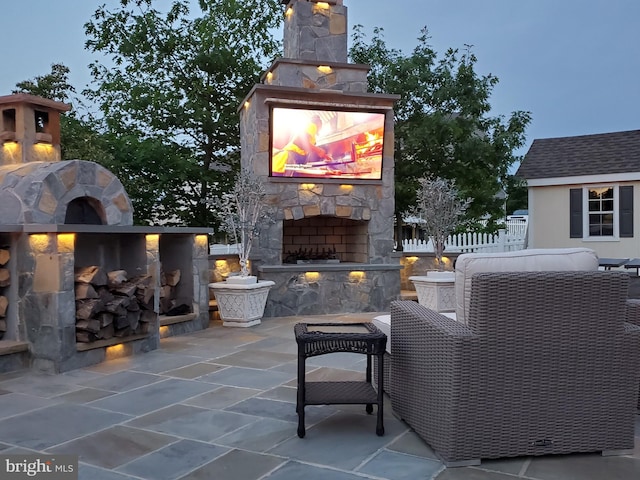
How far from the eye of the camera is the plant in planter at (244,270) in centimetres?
688

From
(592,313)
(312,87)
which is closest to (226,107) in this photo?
(312,87)

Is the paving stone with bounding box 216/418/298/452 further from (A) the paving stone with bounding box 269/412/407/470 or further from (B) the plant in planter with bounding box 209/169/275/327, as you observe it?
(B) the plant in planter with bounding box 209/169/275/327

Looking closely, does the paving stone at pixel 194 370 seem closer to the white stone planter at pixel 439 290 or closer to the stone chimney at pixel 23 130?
the stone chimney at pixel 23 130

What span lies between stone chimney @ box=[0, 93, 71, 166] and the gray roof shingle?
32.2 feet

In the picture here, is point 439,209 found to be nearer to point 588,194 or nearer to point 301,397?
point 301,397

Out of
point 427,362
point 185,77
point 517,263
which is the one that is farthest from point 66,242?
point 185,77

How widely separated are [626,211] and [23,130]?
418 inches

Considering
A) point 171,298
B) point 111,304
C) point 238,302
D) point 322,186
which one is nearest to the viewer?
point 111,304

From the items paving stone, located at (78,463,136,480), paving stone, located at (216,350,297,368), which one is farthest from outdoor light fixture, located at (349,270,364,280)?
paving stone, located at (78,463,136,480)

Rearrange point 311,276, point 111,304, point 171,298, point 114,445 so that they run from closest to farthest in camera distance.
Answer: point 114,445 < point 111,304 < point 171,298 < point 311,276

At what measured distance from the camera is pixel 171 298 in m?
6.65

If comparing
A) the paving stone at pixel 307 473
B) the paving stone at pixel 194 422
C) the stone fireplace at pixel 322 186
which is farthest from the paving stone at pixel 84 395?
the stone fireplace at pixel 322 186

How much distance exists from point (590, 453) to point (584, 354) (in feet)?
1.69

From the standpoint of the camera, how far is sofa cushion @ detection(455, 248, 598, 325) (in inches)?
107
